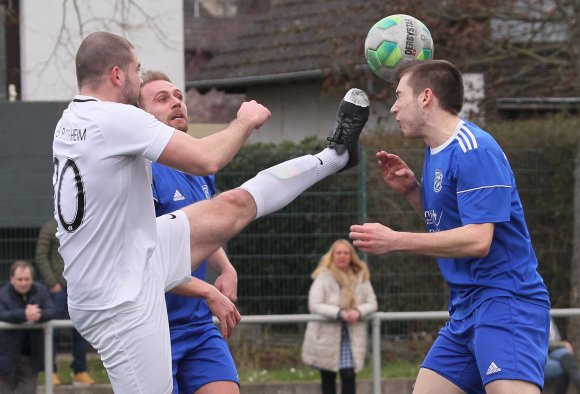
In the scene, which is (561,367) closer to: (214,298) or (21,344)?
(21,344)

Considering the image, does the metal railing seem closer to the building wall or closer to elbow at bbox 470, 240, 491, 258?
the building wall

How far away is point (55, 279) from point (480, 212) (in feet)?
20.4

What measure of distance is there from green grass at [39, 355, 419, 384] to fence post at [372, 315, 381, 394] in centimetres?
11

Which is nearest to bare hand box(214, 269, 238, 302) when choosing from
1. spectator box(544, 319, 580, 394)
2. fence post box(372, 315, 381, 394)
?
fence post box(372, 315, 381, 394)

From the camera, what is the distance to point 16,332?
9.87 m

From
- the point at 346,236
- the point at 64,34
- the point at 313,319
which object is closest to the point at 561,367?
the point at 313,319

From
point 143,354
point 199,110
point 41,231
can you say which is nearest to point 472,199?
point 143,354

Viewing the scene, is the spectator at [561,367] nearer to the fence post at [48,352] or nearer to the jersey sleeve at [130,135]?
the fence post at [48,352]

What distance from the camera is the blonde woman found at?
1058 cm

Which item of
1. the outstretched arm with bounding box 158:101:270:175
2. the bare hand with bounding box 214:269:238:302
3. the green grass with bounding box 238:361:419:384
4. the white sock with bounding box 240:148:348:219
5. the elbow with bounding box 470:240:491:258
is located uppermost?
the outstretched arm with bounding box 158:101:270:175

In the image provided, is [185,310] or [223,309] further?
[185,310]

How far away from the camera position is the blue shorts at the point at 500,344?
6.00 meters

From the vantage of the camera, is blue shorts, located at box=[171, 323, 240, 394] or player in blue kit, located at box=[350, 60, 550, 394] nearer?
player in blue kit, located at box=[350, 60, 550, 394]

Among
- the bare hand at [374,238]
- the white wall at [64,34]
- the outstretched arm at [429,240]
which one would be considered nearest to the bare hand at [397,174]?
the outstretched arm at [429,240]
